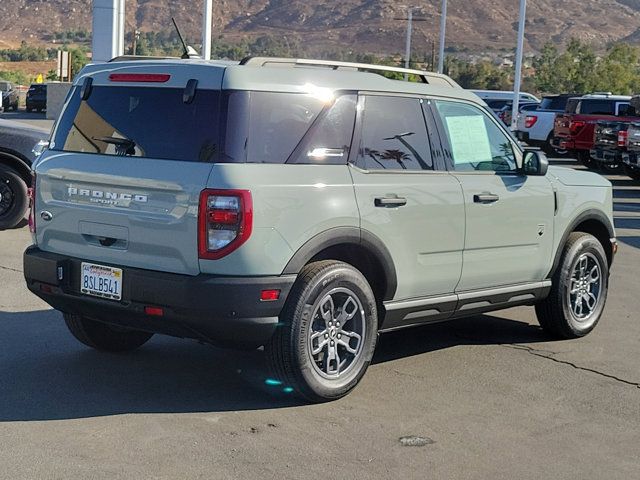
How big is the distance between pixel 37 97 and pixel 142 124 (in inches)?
1865

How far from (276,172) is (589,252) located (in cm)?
327

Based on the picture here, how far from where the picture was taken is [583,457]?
5309 millimetres

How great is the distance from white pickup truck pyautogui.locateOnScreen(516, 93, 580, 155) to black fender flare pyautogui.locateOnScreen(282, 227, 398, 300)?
2461 centimetres

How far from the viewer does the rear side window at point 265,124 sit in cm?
561

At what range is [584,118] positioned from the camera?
26484 mm

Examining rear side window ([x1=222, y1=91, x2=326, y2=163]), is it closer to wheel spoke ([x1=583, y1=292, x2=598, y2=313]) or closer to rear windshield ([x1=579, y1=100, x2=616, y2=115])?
wheel spoke ([x1=583, y1=292, x2=598, y2=313])

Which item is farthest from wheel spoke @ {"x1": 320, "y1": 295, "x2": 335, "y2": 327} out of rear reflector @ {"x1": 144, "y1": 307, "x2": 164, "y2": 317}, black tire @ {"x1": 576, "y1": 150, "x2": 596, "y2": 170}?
black tire @ {"x1": 576, "y1": 150, "x2": 596, "y2": 170}

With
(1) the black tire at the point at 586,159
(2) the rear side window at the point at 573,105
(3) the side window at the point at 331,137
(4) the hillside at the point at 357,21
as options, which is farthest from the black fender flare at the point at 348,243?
(4) the hillside at the point at 357,21

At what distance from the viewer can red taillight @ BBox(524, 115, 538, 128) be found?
30.9m

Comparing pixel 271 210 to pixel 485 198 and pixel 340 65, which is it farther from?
pixel 485 198

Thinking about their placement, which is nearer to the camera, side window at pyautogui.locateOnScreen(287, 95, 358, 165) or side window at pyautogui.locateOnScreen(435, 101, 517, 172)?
side window at pyautogui.locateOnScreen(287, 95, 358, 165)

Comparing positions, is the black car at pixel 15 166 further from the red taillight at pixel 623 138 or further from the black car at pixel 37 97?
the black car at pixel 37 97

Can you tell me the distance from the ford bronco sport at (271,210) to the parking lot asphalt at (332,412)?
1.12ft

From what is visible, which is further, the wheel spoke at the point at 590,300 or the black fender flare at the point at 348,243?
the wheel spoke at the point at 590,300
